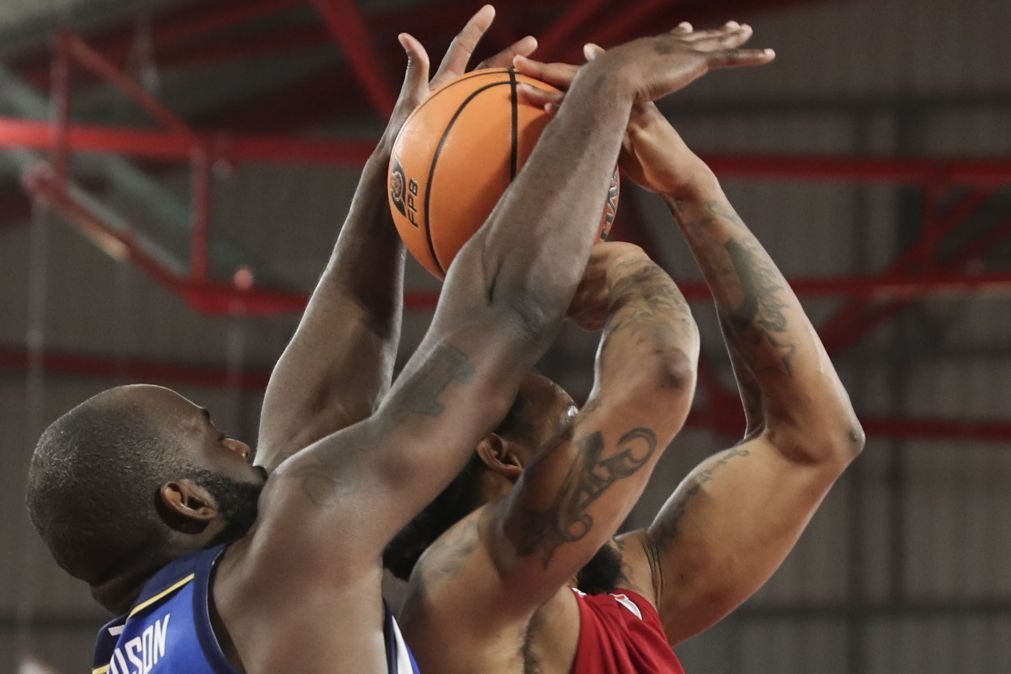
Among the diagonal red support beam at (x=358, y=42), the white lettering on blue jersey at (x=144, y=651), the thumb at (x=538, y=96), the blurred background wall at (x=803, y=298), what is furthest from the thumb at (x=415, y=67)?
the blurred background wall at (x=803, y=298)

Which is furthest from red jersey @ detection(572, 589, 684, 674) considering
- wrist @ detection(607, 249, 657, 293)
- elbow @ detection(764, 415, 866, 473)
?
wrist @ detection(607, 249, 657, 293)

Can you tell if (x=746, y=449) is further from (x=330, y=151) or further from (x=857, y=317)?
(x=857, y=317)

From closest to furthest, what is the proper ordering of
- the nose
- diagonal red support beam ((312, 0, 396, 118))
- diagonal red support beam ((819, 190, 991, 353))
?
the nose, diagonal red support beam ((312, 0, 396, 118)), diagonal red support beam ((819, 190, 991, 353))

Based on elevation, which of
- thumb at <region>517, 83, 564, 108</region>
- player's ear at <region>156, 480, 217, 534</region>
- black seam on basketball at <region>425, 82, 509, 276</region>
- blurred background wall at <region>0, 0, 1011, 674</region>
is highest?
thumb at <region>517, 83, 564, 108</region>

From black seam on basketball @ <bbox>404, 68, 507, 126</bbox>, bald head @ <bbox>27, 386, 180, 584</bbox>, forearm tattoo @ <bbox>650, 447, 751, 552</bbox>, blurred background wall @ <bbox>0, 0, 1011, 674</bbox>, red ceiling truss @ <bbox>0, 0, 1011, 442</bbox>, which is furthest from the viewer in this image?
blurred background wall @ <bbox>0, 0, 1011, 674</bbox>

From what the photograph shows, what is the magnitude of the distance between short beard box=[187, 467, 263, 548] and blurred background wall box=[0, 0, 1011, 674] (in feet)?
32.1

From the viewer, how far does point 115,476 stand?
2193 mm

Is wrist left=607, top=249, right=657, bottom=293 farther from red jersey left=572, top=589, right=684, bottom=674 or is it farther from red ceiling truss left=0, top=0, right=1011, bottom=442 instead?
red ceiling truss left=0, top=0, right=1011, bottom=442

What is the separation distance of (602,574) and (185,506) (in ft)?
2.64

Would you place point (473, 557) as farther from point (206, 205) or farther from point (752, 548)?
point (206, 205)

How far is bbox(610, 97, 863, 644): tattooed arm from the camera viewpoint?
8.70 ft

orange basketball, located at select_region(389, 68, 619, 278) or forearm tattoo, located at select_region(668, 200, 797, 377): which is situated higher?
orange basketball, located at select_region(389, 68, 619, 278)

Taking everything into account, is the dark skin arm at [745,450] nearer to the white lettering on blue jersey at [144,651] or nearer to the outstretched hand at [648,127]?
the outstretched hand at [648,127]

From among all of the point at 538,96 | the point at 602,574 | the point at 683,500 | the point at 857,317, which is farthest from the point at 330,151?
the point at 538,96
